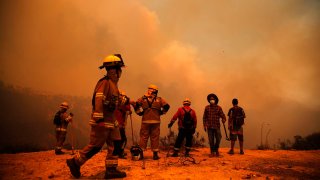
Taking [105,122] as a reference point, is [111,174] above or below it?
below

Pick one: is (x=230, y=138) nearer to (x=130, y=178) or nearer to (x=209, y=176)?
(x=209, y=176)

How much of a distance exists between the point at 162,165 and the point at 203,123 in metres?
3.84

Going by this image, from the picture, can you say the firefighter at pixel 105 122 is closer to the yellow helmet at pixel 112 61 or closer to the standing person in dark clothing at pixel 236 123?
the yellow helmet at pixel 112 61

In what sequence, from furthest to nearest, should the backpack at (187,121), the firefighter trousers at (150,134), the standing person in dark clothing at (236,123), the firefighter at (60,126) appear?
the standing person in dark clothing at (236,123) < the firefighter at (60,126) < the backpack at (187,121) < the firefighter trousers at (150,134)

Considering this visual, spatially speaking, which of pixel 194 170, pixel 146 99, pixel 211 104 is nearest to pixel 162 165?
pixel 194 170

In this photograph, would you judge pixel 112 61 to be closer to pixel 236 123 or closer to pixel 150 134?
pixel 150 134

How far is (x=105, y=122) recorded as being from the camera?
20.4 feet

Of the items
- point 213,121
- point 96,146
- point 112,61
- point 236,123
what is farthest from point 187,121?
point 96,146

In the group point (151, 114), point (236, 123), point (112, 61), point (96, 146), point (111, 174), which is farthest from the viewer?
point (236, 123)

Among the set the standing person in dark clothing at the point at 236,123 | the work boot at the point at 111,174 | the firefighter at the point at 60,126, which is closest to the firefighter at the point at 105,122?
the work boot at the point at 111,174

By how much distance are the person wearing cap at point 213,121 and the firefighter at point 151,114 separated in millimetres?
2197

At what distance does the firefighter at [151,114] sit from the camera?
32.2 ft

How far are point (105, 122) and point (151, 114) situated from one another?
3.81m

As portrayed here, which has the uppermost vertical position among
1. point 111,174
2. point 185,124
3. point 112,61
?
point 112,61
